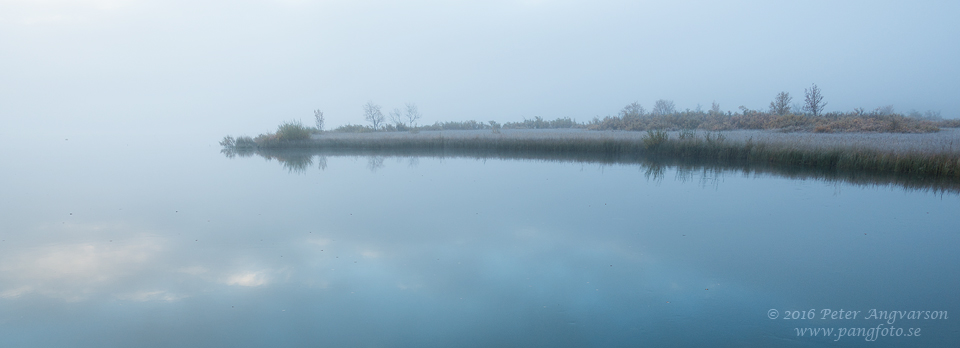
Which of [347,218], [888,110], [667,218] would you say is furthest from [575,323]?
[888,110]

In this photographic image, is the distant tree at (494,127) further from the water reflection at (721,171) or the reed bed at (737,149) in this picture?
the water reflection at (721,171)

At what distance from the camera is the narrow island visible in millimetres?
7766

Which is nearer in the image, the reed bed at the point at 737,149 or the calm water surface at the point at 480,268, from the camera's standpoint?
the calm water surface at the point at 480,268

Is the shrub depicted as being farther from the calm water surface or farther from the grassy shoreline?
the calm water surface

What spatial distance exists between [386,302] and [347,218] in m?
2.41

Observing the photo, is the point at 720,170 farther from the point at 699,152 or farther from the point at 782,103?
the point at 782,103

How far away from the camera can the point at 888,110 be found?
18078 mm

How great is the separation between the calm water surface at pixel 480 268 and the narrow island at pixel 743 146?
2297 millimetres

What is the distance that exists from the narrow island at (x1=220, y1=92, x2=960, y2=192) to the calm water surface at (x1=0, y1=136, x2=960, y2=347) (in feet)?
7.54

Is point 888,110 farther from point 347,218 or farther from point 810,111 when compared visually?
point 347,218

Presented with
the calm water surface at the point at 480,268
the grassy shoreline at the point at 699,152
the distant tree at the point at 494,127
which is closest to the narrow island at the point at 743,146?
the grassy shoreline at the point at 699,152

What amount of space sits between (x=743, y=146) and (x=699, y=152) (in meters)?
0.96

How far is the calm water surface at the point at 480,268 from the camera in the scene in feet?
7.85

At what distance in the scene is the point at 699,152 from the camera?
1097 centimetres
